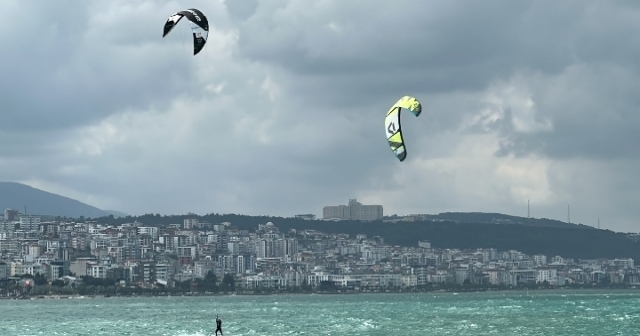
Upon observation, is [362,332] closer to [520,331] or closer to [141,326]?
[520,331]

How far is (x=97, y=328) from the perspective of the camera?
245 feet

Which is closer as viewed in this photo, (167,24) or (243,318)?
(167,24)

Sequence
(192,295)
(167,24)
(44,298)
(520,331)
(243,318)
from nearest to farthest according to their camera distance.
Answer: (167,24) → (520,331) → (243,318) → (44,298) → (192,295)

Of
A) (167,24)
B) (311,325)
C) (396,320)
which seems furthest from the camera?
(396,320)

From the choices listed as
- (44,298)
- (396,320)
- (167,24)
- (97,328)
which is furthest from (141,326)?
(44,298)

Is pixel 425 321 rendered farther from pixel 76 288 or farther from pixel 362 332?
pixel 76 288

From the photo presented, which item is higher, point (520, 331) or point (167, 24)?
point (167, 24)

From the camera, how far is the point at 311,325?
243 ft

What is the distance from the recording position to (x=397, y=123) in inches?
1660

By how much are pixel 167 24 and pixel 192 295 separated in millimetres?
153534

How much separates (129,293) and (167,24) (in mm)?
149522

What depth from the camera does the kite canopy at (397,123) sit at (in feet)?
134

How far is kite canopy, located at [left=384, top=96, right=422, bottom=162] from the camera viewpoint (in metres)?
41.0

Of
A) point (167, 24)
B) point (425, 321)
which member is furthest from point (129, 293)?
point (167, 24)
